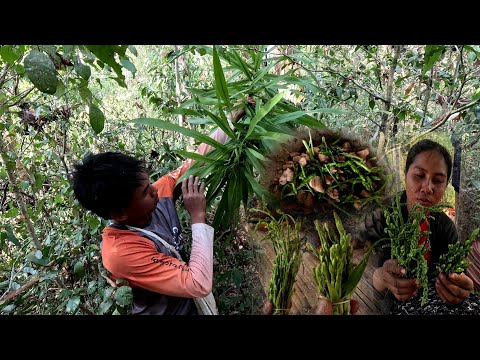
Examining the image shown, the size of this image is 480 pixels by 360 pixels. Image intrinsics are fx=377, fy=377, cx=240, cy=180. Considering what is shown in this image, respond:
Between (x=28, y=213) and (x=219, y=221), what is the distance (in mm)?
828

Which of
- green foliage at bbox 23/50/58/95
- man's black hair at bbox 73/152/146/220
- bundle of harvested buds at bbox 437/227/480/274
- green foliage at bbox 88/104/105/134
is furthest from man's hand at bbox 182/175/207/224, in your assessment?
bundle of harvested buds at bbox 437/227/480/274

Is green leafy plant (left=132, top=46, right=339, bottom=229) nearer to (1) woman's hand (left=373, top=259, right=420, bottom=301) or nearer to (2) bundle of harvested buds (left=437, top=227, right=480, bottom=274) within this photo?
(1) woman's hand (left=373, top=259, right=420, bottom=301)

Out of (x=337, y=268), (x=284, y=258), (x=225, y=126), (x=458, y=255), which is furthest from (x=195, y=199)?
(x=458, y=255)

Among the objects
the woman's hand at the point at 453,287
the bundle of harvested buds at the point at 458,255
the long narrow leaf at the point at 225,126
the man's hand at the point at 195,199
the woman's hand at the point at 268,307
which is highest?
the long narrow leaf at the point at 225,126

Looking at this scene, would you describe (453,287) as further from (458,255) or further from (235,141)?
(235,141)

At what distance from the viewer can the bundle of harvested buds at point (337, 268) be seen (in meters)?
1.26

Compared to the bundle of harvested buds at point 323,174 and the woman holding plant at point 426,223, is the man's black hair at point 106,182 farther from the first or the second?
the woman holding plant at point 426,223

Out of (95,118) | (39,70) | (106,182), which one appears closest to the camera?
(39,70)

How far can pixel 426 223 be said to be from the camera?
1251 mm

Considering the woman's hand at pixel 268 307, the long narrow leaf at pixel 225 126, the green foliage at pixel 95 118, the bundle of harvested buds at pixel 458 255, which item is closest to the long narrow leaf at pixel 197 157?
the long narrow leaf at pixel 225 126

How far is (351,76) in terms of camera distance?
174 centimetres

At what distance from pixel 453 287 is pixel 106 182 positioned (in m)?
1.16

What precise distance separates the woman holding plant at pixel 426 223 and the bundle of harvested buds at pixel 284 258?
0.82 ft
